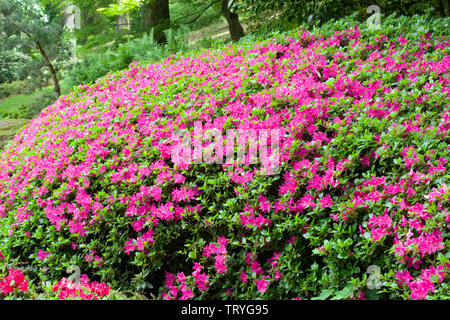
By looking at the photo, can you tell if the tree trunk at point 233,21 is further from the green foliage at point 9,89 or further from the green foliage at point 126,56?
the green foliage at point 9,89

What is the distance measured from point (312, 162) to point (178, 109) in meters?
1.69

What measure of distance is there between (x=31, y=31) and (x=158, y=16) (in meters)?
3.52

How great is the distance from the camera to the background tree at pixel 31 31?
9258 millimetres

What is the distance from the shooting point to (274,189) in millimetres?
2607

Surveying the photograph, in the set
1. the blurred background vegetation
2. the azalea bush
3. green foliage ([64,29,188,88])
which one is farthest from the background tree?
the azalea bush

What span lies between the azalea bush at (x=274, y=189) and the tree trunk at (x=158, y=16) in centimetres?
503

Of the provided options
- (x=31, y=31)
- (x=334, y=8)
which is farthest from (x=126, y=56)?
(x=334, y=8)

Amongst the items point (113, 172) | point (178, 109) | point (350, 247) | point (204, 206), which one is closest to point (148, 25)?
point (178, 109)

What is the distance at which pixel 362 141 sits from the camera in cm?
251

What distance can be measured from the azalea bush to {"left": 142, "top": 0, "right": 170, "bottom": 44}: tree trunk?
5029 mm

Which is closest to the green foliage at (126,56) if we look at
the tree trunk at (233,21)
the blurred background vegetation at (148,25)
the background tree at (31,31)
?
the blurred background vegetation at (148,25)

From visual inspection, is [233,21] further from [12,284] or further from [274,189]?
[12,284]

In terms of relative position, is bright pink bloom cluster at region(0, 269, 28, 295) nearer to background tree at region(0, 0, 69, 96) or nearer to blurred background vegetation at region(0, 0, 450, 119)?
blurred background vegetation at region(0, 0, 450, 119)

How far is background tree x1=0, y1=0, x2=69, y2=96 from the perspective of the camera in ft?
30.4
